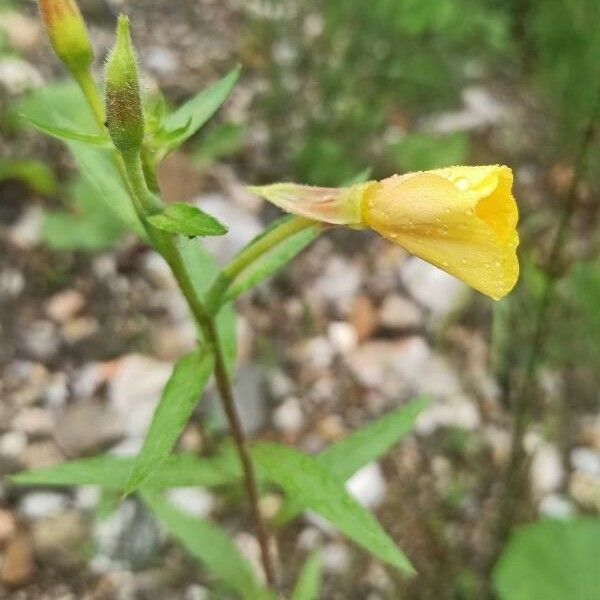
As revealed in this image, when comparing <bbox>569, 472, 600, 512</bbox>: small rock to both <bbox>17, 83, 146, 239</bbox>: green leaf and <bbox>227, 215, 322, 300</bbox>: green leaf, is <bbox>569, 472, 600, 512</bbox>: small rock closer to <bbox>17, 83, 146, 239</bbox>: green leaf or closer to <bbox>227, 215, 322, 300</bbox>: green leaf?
<bbox>227, 215, 322, 300</bbox>: green leaf

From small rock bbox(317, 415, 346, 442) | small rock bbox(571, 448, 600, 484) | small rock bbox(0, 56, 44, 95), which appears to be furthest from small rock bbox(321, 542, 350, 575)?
small rock bbox(0, 56, 44, 95)

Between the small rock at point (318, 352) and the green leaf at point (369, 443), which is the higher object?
the green leaf at point (369, 443)

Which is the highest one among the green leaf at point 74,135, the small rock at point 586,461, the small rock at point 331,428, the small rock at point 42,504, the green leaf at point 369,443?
the green leaf at point 74,135

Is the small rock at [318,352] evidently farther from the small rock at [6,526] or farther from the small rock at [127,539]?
the small rock at [6,526]

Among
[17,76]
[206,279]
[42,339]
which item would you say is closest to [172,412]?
[206,279]

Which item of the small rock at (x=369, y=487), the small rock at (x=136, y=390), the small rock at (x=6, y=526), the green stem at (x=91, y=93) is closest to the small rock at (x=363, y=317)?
the small rock at (x=369, y=487)

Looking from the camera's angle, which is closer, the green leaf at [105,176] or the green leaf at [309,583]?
the green leaf at [105,176]
